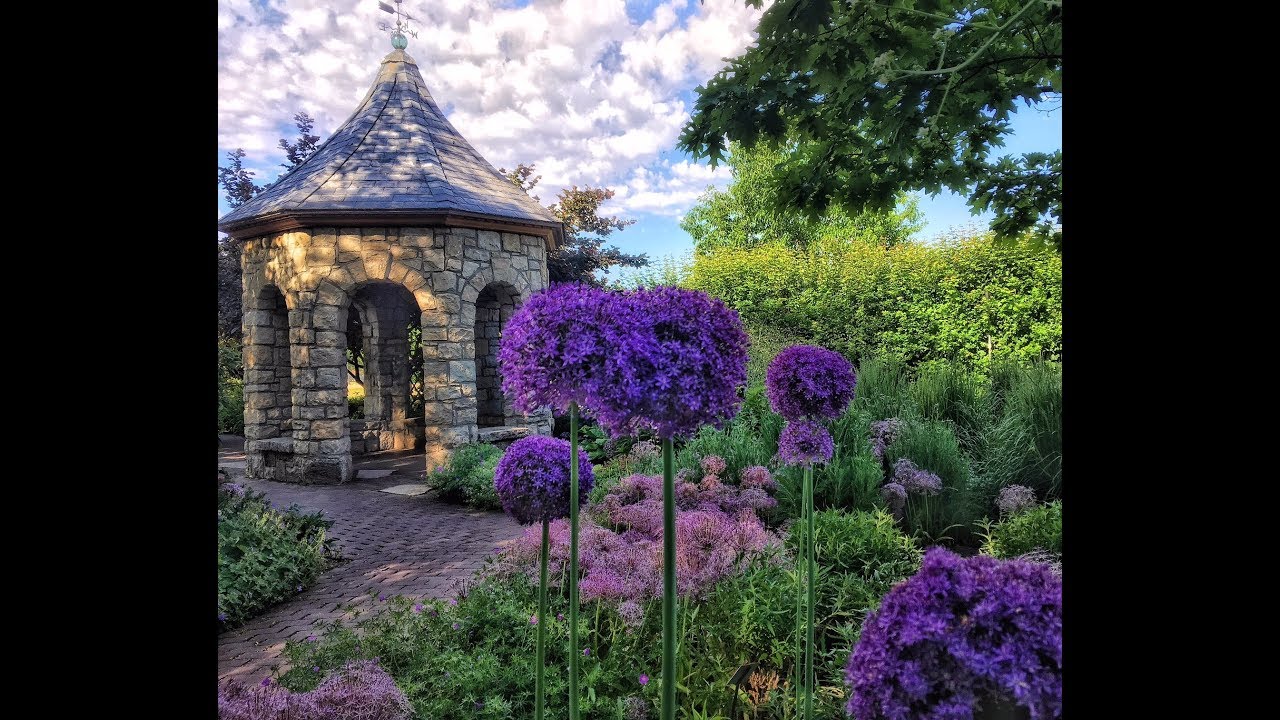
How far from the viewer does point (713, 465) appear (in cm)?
456

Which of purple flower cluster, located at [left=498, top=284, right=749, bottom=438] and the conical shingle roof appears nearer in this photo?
purple flower cluster, located at [left=498, top=284, right=749, bottom=438]

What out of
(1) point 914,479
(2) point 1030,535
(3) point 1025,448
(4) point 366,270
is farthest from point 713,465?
(4) point 366,270

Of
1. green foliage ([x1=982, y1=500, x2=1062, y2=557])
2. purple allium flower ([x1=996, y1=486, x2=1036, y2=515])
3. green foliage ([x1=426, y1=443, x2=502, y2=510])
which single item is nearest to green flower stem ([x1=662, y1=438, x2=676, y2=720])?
green foliage ([x1=982, y1=500, x2=1062, y2=557])

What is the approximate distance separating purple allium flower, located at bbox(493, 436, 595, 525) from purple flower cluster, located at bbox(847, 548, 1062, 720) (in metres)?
0.73

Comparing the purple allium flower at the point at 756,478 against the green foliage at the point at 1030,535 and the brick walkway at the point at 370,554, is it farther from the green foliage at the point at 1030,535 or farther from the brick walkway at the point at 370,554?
the brick walkway at the point at 370,554

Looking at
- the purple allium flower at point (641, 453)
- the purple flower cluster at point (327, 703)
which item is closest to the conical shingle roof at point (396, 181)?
the purple allium flower at point (641, 453)

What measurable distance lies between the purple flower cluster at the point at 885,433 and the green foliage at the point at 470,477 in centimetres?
376

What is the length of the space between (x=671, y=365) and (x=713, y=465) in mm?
3704

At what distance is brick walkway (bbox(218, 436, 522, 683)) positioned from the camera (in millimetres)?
3553

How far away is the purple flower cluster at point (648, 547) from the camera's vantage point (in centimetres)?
258

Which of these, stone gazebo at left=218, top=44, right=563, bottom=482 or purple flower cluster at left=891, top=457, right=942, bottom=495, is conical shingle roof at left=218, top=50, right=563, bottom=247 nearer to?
stone gazebo at left=218, top=44, right=563, bottom=482

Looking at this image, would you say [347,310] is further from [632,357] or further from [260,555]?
[632,357]
